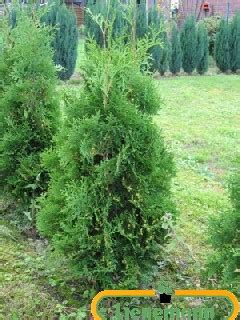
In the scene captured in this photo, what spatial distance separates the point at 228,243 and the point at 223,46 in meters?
14.1

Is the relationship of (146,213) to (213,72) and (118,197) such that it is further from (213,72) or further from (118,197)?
(213,72)

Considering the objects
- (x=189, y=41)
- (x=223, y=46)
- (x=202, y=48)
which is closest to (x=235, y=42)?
(x=223, y=46)

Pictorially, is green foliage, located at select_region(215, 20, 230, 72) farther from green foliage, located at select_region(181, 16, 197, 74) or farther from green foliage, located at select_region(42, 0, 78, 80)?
green foliage, located at select_region(42, 0, 78, 80)

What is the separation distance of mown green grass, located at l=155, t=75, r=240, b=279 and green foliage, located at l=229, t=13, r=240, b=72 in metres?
1.55

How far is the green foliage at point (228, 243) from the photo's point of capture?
9.57ft

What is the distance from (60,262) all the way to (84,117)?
1252 millimetres

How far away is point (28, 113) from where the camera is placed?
4.55 m

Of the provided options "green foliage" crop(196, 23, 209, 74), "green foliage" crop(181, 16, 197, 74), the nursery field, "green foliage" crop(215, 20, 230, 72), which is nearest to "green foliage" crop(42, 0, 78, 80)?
the nursery field

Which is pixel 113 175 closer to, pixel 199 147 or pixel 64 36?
pixel 199 147

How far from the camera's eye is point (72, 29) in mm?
14070

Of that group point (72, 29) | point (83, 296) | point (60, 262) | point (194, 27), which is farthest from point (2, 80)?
point (194, 27)

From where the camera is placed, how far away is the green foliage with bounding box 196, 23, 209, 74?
16.0 meters

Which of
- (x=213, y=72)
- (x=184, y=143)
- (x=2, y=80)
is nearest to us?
(x=2, y=80)

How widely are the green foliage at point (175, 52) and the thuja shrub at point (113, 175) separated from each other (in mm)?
12543
